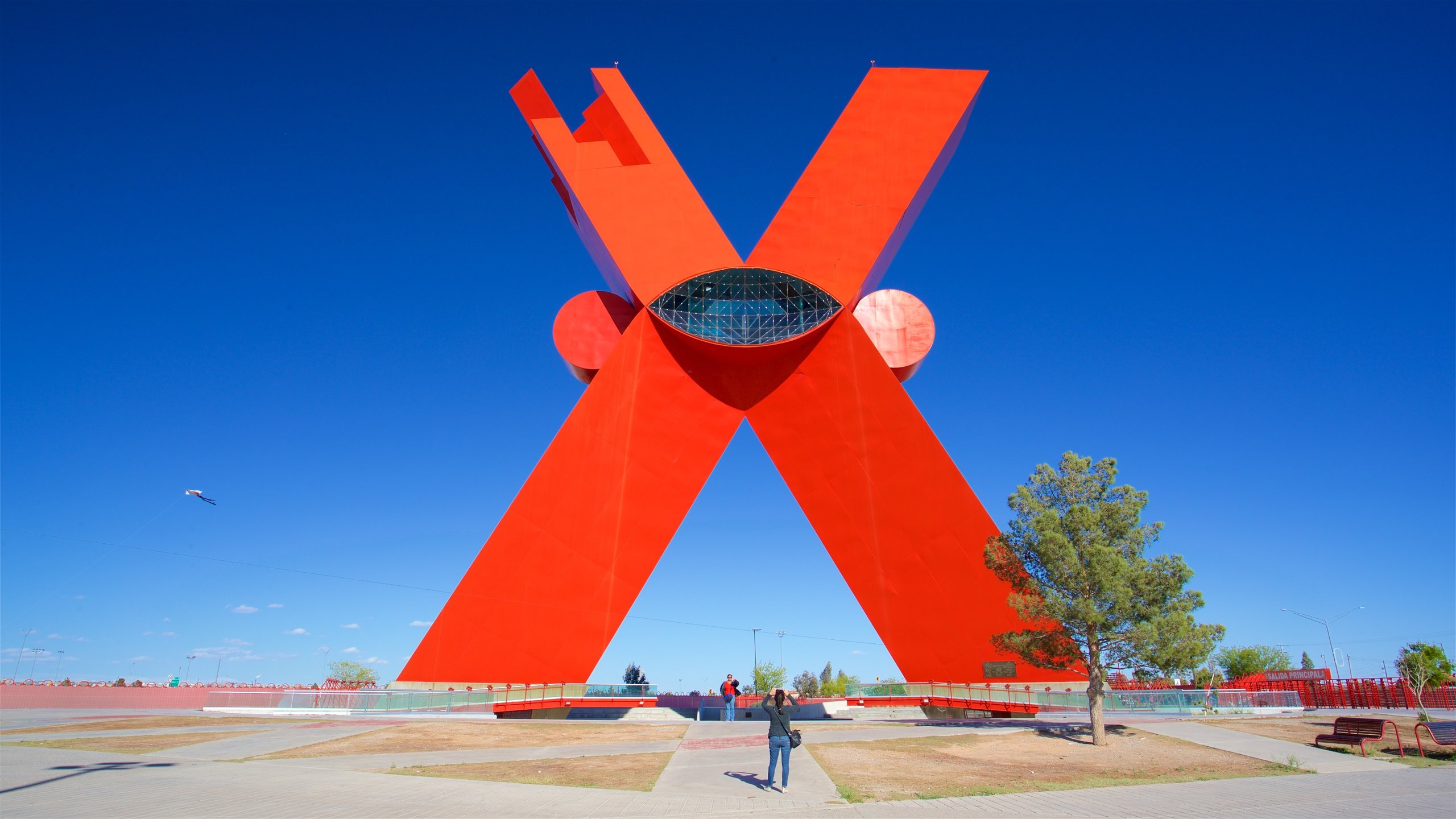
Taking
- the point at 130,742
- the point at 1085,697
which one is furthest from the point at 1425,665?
the point at 130,742

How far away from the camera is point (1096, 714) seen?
12359 mm

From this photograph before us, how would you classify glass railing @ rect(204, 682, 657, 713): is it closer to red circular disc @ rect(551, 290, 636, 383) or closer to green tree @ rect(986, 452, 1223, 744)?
red circular disc @ rect(551, 290, 636, 383)

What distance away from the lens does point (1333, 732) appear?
43.1ft

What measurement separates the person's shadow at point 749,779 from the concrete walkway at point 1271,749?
21.9ft

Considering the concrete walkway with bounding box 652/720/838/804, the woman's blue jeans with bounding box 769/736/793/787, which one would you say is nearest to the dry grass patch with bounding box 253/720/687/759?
the concrete walkway with bounding box 652/720/838/804

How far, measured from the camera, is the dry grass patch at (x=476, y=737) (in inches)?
430

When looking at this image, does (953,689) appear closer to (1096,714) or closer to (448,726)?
(1096,714)

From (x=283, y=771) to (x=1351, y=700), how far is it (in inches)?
1189

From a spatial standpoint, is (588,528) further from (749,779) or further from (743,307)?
(749,779)

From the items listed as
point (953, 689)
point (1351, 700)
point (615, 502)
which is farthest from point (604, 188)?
point (1351, 700)

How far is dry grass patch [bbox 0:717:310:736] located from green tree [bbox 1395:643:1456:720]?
3878 centimetres

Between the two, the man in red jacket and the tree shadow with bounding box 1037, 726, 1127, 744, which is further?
the man in red jacket

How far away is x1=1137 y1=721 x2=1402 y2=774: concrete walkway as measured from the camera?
9445mm

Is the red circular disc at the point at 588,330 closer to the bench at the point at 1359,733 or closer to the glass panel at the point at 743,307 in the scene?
the glass panel at the point at 743,307
